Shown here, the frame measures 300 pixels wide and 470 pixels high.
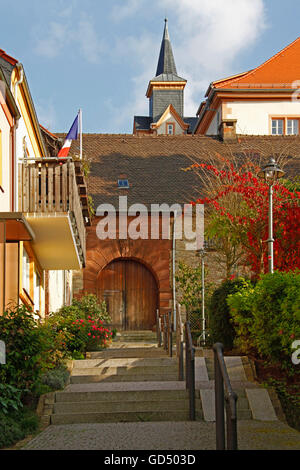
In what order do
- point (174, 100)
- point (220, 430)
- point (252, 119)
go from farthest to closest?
point (174, 100) < point (252, 119) < point (220, 430)

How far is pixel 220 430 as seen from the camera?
604 cm

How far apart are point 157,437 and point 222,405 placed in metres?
1.48

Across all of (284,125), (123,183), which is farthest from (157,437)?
(284,125)

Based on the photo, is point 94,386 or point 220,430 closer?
point 220,430

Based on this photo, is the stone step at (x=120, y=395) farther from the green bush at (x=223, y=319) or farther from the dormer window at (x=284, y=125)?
the dormer window at (x=284, y=125)

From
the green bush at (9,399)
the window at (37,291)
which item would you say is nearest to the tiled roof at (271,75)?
the window at (37,291)

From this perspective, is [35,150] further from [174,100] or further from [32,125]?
[174,100]

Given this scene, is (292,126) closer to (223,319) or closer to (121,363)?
(223,319)

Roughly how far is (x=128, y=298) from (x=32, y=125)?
952cm

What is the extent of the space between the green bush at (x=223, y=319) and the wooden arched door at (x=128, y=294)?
11738mm

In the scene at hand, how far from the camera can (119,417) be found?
857 centimetres

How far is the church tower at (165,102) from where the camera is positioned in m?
50.2

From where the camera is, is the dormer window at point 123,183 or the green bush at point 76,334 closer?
the green bush at point 76,334
